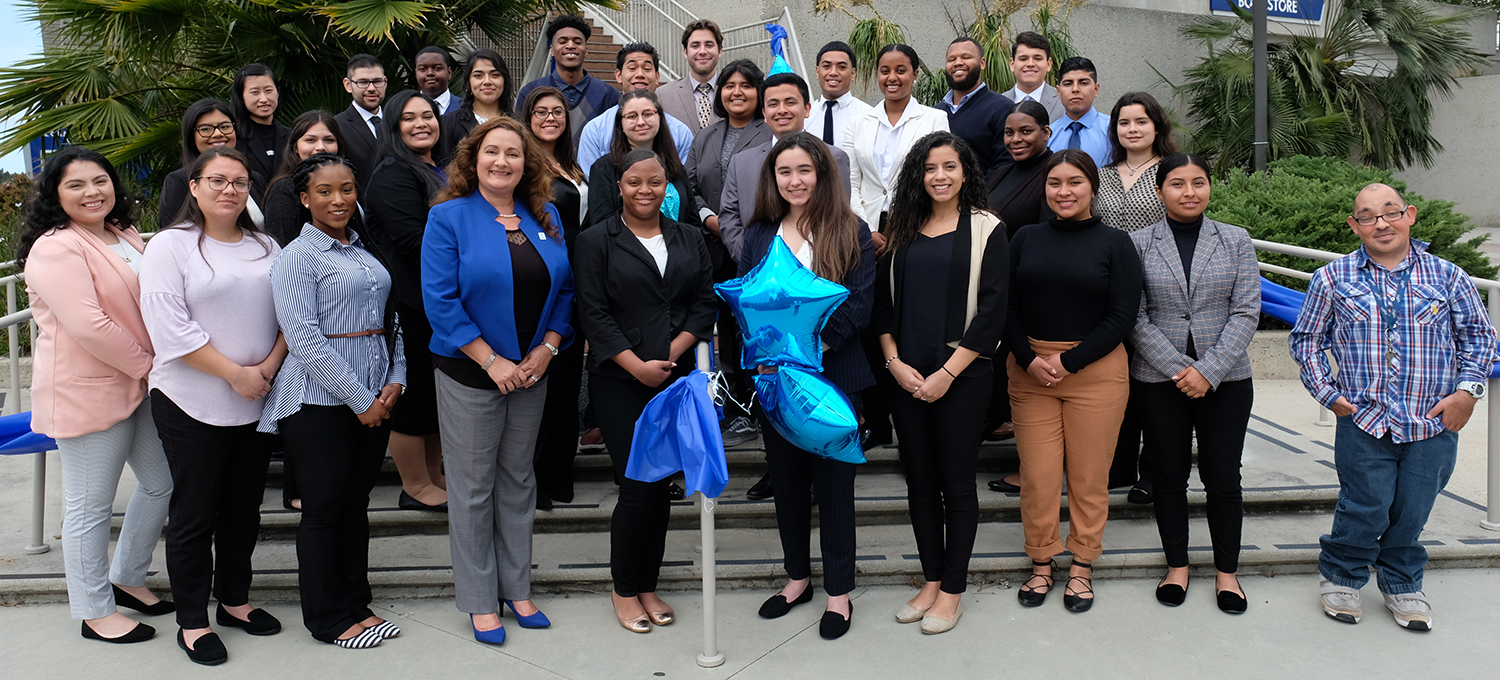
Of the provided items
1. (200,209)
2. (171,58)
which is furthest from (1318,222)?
(171,58)

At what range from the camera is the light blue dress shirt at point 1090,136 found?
529 cm

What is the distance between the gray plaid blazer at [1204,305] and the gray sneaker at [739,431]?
7.34ft

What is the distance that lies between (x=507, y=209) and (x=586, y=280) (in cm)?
41

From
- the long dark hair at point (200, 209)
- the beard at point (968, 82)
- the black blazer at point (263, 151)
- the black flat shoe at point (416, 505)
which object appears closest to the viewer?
the long dark hair at point (200, 209)

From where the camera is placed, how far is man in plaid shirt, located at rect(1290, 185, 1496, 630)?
152 inches

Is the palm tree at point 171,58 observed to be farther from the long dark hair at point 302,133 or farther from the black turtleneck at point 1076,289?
the black turtleneck at point 1076,289

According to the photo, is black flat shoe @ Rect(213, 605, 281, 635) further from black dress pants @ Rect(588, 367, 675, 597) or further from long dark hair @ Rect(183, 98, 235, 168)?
long dark hair @ Rect(183, 98, 235, 168)

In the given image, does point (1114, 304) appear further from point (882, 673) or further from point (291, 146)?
point (291, 146)

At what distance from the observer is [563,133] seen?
4867 mm

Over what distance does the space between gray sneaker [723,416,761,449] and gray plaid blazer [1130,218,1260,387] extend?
7.34 feet

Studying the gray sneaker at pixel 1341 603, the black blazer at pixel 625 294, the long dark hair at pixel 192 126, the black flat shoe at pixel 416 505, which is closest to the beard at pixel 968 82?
the black blazer at pixel 625 294

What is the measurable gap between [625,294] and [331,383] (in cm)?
109

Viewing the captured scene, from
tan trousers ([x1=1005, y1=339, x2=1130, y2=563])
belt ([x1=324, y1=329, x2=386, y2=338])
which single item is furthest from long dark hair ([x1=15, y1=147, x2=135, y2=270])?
tan trousers ([x1=1005, y1=339, x2=1130, y2=563])

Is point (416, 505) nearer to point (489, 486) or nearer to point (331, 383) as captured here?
point (489, 486)
